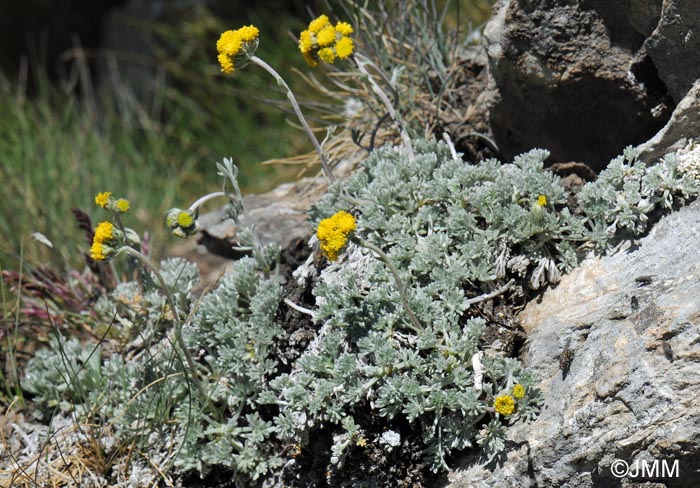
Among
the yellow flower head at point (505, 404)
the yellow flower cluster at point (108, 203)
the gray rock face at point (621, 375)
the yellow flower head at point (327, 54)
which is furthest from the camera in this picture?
the yellow flower cluster at point (108, 203)

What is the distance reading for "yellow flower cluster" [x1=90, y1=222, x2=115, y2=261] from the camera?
9.01 ft

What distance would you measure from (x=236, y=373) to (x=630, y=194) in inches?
66.2

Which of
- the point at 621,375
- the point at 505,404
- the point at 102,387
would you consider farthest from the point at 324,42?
the point at 102,387

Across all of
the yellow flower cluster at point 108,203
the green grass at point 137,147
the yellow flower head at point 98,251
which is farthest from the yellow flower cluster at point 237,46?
the green grass at point 137,147

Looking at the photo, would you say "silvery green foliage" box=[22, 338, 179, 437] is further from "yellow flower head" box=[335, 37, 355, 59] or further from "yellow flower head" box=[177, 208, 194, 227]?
"yellow flower head" box=[335, 37, 355, 59]

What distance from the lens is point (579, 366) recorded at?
8.60ft

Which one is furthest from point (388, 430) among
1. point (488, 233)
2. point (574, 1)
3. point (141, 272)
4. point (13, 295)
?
point (13, 295)

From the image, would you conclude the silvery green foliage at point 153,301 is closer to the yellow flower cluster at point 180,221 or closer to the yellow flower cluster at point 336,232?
the yellow flower cluster at point 180,221

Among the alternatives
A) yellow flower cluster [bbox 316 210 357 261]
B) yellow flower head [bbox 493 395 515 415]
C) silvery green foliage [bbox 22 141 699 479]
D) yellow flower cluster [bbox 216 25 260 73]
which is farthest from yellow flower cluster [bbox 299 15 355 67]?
yellow flower head [bbox 493 395 515 415]

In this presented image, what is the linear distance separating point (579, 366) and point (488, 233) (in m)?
0.62

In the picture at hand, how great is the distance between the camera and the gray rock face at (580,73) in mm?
3205

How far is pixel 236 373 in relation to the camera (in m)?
3.11

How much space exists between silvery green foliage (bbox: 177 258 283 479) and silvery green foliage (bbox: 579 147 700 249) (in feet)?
4.28

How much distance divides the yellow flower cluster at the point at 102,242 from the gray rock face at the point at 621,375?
1476mm
